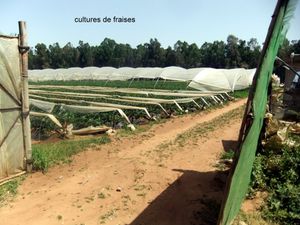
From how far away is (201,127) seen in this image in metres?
11.0

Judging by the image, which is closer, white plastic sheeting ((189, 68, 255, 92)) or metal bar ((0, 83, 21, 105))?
metal bar ((0, 83, 21, 105))

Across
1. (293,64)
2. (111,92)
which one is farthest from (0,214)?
(111,92)

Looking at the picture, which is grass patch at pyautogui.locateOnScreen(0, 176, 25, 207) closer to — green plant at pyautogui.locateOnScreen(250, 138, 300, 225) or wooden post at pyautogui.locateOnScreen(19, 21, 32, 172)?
wooden post at pyautogui.locateOnScreen(19, 21, 32, 172)

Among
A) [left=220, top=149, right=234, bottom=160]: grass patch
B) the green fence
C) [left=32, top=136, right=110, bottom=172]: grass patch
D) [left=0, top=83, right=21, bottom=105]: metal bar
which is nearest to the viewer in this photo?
the green fence

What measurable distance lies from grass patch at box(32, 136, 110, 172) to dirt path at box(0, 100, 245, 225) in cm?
19

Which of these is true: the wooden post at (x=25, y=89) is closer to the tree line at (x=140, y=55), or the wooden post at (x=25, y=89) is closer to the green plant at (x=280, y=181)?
the green plant at (x=280, y=181)

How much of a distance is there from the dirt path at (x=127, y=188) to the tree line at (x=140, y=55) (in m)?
47.9

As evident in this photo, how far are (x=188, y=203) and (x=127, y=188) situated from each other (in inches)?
44.1

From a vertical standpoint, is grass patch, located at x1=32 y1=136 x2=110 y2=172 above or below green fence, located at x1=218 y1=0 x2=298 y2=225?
below

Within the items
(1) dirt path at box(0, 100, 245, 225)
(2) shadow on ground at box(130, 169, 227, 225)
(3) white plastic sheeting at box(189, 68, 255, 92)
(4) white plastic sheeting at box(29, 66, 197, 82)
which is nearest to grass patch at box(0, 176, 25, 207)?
(1) dirt path at box(0, 100, 245, 225)

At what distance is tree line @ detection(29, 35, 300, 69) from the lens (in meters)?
57.2

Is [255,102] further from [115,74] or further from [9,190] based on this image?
[115,74]

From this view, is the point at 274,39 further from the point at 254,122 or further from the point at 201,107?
the point at 201,107

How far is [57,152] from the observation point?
7664 mm
